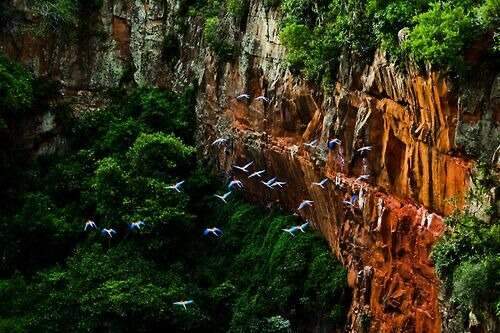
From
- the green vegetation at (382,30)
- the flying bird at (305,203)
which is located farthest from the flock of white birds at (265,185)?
the green vegetation at (382,30)

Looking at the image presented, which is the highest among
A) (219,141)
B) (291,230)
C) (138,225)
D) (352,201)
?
(219,141)

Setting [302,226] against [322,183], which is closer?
[322,183]

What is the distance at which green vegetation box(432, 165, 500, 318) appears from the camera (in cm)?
918

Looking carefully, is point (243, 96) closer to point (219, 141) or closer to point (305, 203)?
point (219, 141)

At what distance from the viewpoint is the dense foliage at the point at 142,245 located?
1472 centimetres

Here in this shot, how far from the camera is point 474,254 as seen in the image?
9617 mm

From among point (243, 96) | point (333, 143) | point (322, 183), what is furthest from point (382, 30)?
point (243, 96)

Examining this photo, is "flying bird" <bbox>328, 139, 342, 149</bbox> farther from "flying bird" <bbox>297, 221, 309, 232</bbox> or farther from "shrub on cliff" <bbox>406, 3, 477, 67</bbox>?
"shrub on cliff" <bbox>406, 3, 477, 67</bbox>

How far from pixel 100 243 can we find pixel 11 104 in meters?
4.38

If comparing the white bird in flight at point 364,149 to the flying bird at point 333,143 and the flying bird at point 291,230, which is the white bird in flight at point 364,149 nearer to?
the flying bird at point 333,143

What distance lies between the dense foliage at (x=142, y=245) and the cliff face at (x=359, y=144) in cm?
66

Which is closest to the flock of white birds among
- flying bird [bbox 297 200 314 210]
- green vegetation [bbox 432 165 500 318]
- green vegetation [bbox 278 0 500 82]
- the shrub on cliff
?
flying bird [bbox 297 200 314 210]

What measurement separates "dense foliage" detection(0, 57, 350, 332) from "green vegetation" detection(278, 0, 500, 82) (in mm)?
3680

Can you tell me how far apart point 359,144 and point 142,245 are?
6375mm
